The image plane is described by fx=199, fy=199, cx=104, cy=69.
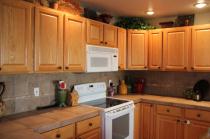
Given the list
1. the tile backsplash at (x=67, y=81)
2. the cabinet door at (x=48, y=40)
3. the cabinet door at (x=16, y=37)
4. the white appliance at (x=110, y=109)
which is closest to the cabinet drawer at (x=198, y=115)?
the tile backsplash at (x=67, y=81)

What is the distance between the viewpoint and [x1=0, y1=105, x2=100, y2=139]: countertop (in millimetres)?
1646

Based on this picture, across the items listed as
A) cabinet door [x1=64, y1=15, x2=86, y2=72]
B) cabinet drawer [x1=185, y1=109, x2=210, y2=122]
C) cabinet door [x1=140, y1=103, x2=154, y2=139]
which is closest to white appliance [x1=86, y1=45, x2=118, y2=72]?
cabinet door [x1=64, y1=15, x2=86, y2=72]

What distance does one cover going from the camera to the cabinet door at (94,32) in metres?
2.79

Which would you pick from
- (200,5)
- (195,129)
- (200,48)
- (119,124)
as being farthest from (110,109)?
(200,5)

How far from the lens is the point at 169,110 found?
315 cm

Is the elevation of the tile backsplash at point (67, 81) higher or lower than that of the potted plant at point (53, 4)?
lower

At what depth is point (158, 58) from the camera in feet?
11.6

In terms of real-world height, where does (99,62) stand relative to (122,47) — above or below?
below

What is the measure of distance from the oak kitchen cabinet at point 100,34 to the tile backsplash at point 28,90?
0.63 meters

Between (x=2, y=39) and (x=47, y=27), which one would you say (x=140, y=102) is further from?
(x=2, y=39)

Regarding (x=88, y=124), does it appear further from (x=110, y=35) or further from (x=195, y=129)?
(x=195, y=129)

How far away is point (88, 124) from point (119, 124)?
0.65m

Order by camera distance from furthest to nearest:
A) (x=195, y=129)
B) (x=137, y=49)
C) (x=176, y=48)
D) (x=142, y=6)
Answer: (x=137, y=49) < (x=176, y=48) < (x=142, y=6) < (x=195, y=129)

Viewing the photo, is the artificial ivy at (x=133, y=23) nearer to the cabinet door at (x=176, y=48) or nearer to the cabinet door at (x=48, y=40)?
the cabinet door at (x=176, y=48)
